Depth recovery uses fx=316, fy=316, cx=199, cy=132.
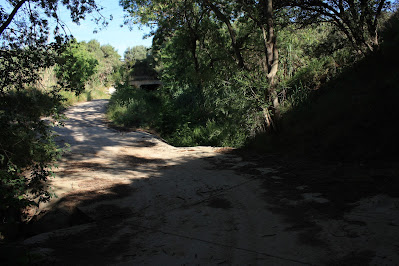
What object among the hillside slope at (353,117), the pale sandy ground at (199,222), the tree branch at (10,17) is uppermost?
the tree branch at (10,17)

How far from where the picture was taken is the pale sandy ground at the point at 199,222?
2846 millimetres

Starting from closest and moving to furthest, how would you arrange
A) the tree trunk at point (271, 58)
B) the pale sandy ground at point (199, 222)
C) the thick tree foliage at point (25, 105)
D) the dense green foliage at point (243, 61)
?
the pale sandy ground at point (199, 222)
the thick tree foliage at point (25, 105)
the tree trunk at point (271, 58)
the dense green foliage at point (243, 61)

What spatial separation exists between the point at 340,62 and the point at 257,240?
9.58m

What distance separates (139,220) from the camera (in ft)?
14.2

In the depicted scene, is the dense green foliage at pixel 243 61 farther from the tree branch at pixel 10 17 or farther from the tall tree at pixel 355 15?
the tree branch at pixel 10 17

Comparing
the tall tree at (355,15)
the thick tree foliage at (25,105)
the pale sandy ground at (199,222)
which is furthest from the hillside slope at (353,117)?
the thick tree foliage at (25,105)

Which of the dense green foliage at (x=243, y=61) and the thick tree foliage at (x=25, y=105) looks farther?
the dense green foliage at (x=243, y=61)

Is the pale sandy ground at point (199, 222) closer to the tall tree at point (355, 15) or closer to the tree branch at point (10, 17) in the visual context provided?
the tree branch at point (10, 17)

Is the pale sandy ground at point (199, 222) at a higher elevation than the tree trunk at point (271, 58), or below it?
below

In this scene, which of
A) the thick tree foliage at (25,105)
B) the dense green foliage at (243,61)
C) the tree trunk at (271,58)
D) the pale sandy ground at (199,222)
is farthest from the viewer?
the dense green foliage at (243,61)

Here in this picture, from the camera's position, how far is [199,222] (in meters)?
4.03

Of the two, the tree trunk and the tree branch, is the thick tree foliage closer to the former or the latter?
the tree branch

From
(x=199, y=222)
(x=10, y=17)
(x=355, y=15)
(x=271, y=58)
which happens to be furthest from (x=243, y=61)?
(x=199, y=222)

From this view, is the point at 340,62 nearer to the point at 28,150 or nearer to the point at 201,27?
the point at 201,27
